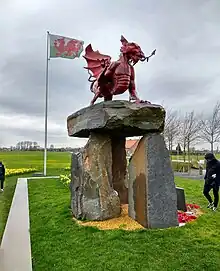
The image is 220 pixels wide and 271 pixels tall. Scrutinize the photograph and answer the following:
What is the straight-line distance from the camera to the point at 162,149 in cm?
591

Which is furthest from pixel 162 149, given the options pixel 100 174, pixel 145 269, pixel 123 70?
pixel 145 269

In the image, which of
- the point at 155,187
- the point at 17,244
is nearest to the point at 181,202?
the point at 155,187

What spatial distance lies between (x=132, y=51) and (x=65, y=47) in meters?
11.8

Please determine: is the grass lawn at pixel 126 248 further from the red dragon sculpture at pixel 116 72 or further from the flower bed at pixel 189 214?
the red dragon sculpture at pixel 116 72

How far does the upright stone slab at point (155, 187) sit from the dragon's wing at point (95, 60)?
7.47ft

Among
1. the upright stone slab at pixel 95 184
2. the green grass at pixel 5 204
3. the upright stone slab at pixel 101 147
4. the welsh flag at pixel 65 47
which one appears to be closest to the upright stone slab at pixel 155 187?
the upright stone slab at pixel 101 147

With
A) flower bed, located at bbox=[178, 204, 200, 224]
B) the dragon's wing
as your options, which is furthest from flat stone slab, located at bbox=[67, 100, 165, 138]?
flower bed, located at bbox=[178, 204, 200, 224]

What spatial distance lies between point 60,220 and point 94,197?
1028 millimetres

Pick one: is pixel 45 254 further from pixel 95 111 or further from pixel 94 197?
pixel 95 111

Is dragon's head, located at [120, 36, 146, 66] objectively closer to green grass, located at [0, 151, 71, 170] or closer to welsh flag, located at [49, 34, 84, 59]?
welsh flag, located at [49, 34, 84, 59]

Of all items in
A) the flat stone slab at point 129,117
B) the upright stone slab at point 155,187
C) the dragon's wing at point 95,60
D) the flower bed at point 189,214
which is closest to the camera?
the upright stone slab at point 155,187

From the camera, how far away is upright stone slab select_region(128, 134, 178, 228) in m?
5.70

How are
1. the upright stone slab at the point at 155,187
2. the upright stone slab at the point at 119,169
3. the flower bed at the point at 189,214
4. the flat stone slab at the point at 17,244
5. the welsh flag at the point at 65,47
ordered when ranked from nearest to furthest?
1. the flat stone slab at the point at 17,244
2. the upright stone slab at the point at 155,187
3. the flower bed at the point at 189,214
4. the upright stone slab at the point at 119,169
5. the welsh flag at the point at 65,47

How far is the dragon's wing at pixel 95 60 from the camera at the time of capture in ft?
24.1
